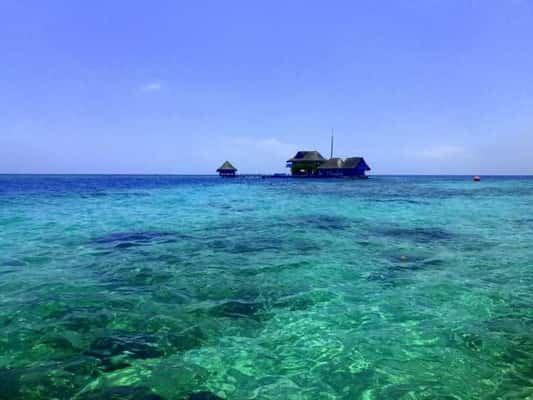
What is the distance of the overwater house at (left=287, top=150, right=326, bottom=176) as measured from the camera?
83.3m

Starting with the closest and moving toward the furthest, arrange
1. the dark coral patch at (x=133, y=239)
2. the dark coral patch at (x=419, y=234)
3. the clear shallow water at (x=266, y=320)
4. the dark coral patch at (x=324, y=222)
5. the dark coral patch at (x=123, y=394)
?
the dark coral patch at (x=123, y=394), the clear shallow water at (x=266, y=320), the dark coral patch at (x=133, y=239), the dark coral patch at (x=419, y=234), the dark coral patch at (x=324, y=222)

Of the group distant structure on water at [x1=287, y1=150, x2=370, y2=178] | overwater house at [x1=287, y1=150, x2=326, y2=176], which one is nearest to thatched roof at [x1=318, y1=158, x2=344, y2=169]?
distant structure on water at [x1=287, y1=150, x2=370, y2=178]

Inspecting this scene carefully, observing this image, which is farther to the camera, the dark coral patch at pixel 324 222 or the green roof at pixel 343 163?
the green roof at pixel 343 163

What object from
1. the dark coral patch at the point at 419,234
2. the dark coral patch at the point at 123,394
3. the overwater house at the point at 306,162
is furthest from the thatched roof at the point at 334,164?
the dark coral patch at the point at 123,394

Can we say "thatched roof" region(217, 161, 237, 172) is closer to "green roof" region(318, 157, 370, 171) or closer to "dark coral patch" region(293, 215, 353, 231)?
"green roof" region(318, 157, 370, 171)

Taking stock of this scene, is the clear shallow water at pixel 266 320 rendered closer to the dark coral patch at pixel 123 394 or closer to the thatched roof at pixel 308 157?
the dark coral patch at pixel 123 394

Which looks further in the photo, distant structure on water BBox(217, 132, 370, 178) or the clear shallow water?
distant structure on water BBox(217, 132, 370, 178)

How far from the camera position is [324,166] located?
259ft

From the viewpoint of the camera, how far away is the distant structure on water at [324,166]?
251ft

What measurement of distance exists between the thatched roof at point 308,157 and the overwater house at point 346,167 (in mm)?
4371

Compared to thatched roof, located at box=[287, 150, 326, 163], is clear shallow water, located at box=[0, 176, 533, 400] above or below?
below

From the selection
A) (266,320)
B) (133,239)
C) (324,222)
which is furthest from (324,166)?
(266,320)

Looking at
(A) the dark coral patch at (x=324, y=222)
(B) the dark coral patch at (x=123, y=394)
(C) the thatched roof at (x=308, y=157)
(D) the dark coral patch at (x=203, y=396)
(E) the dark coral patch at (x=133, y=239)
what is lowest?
(D) the dark coral patch at (x=203, y=396)

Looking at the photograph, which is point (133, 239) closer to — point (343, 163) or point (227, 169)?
point (343, 163)
